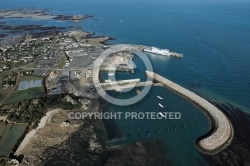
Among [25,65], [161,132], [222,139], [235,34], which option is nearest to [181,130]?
[161,132]

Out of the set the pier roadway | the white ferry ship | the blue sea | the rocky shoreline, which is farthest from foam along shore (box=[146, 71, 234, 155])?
the white ferry ship

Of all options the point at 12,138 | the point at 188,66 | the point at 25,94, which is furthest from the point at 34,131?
the point at 188,66

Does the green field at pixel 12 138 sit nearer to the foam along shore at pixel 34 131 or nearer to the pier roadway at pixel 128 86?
the foam along shore at pixel 34 131

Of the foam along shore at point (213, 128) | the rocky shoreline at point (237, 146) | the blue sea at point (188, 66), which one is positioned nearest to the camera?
the rocky shoreline at point (237, 146)

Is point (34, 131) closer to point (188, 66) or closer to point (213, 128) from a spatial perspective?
point (213, 128)

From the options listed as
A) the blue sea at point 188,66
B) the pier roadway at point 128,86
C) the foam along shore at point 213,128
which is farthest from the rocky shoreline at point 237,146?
the pier roadway at point 128,86

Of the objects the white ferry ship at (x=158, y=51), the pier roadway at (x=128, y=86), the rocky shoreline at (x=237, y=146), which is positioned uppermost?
the white ferry ship at (x=158, y=51)

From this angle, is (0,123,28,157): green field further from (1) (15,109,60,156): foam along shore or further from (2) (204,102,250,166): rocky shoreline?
(2) (204,102,250,166): rocky shoreline
